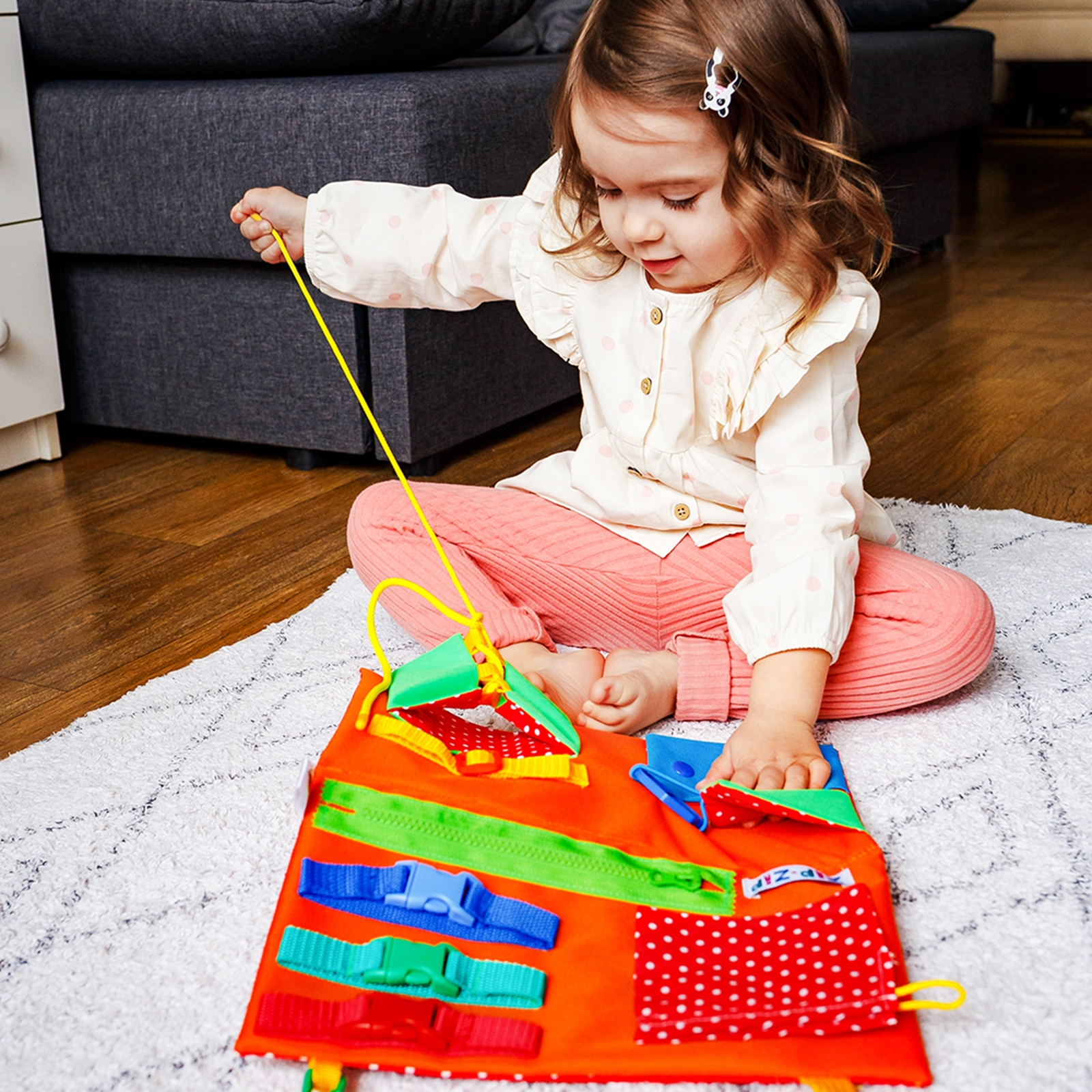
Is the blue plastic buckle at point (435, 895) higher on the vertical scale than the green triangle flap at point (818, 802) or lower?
higher

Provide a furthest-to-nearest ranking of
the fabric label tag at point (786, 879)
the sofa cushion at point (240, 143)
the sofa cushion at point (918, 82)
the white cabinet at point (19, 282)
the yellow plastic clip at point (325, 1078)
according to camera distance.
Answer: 1. the sofa cushion at point (918, 82)
2. the white cabinet at point (19, 282)
3. the sofa cushion at point (240, 143)
4. the fabric label tag at point (786, 879)
5. the yellow plastic clip at point (325, 1078)

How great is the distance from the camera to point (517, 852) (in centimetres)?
66

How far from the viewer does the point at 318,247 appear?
969 millimetres

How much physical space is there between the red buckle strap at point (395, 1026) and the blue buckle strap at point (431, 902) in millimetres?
52

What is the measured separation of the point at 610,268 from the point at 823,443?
195mm

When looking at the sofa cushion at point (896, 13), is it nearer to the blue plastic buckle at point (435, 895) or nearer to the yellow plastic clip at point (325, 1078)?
the blue plastic buckle at point (435, 895)

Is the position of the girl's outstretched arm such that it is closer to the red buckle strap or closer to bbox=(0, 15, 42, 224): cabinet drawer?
the red buckle strap

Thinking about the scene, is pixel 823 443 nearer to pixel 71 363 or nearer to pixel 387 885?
pixel 387 885

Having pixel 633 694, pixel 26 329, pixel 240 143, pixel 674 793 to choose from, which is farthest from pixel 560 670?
pixel 26 329

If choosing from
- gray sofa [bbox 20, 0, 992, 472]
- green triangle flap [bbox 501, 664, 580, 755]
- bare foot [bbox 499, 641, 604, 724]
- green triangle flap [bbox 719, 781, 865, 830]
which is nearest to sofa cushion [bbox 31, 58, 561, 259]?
gray sofa [bbox 20, 0, 992, 472]

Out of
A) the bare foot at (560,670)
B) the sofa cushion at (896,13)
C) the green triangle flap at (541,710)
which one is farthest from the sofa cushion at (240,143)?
the sofa cushion at (896,13)

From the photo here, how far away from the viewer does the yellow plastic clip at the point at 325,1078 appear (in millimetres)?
526

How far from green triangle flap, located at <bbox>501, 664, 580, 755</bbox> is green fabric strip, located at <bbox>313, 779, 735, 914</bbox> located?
8 centimetres

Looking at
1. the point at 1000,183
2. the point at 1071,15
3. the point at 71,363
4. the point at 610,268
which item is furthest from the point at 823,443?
the point at 1071,15
